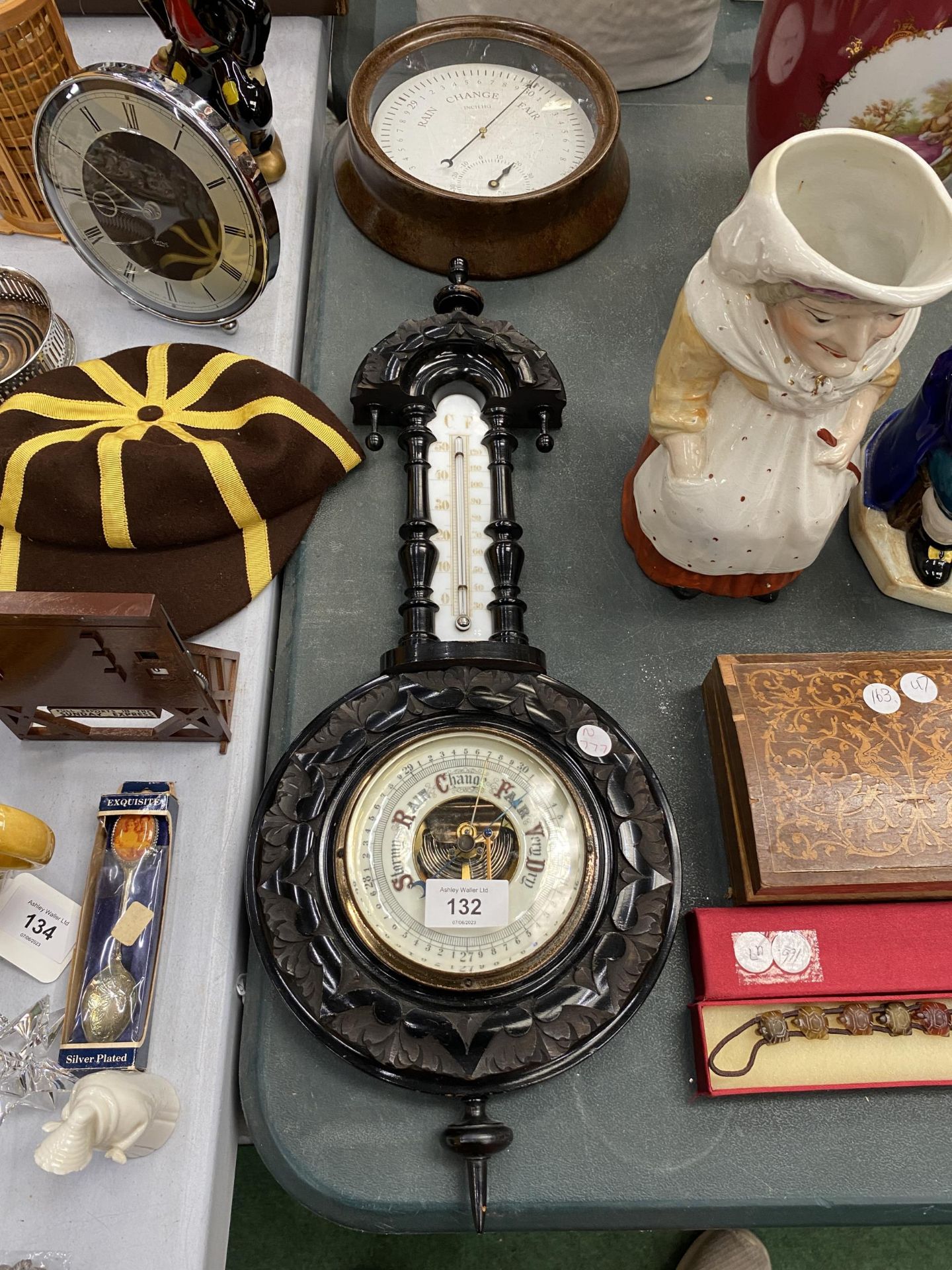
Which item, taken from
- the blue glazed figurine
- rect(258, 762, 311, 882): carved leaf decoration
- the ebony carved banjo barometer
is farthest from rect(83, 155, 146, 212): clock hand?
the blue glazed figurine

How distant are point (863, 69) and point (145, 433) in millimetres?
838

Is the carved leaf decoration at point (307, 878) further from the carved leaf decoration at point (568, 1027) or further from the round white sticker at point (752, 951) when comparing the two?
the round white sticker at point (752, 951)

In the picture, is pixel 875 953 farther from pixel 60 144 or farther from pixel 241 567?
pixel 60 144

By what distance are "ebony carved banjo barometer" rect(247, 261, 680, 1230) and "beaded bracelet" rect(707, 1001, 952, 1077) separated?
11 cm

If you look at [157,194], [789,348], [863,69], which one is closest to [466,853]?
[789,348]

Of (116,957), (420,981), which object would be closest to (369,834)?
(420,981)

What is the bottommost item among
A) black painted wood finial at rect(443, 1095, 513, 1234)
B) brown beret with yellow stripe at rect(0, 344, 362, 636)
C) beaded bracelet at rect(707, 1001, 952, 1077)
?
black painted wood finial at rect(443, 1095, 513, 1234)

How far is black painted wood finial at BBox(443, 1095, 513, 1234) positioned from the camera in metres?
0.74

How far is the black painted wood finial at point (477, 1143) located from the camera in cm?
74

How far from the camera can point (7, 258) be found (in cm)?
121

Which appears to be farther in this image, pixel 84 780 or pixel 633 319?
pixel 633 319

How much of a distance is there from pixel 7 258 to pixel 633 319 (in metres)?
0.83

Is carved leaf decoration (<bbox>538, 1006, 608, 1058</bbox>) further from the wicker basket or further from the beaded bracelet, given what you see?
the wicker basket

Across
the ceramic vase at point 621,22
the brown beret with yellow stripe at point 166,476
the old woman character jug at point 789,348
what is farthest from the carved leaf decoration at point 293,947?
the ceramic vase at point 621,22
